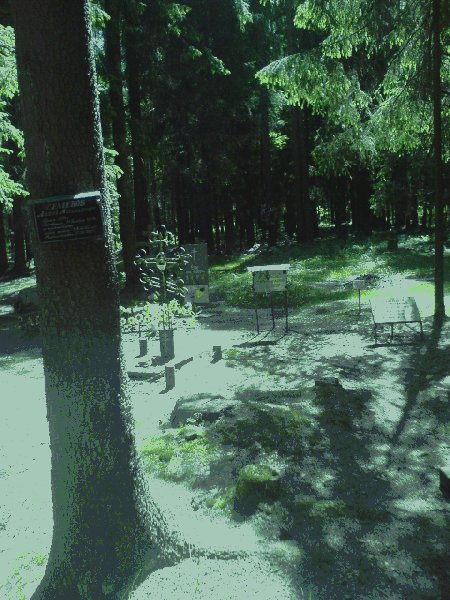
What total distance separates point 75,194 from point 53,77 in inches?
26.7

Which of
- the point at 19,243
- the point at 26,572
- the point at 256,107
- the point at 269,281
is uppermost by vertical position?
the point at 256,107

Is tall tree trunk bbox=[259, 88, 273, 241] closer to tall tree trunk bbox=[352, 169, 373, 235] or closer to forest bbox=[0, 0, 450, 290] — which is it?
forest bbox=[0, 0, 450, 290]

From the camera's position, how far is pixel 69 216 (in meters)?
3.54

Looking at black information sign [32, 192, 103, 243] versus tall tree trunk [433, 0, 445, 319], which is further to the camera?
tall tree trunk [433, 0, 445, 319]

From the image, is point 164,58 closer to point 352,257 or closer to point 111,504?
point 352,257

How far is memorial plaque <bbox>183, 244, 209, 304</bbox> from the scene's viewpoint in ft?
49.8

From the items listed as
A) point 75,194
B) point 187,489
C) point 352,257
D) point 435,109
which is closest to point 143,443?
point 187,489

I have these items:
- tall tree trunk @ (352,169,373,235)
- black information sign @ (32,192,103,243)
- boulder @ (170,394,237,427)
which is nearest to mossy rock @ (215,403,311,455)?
boulder @ (170,394,237,427)

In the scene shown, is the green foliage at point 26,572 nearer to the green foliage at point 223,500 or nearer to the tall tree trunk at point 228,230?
the green foliage at point 223,500

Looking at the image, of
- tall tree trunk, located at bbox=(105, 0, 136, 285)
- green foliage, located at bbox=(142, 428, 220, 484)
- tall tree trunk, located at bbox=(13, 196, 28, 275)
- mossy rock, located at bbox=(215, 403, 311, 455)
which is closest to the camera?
green foliage, located at bbox=(142, 428, 220, 484)

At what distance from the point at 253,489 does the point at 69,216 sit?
2.64 metres

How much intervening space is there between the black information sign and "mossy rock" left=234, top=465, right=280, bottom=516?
2422 millimetres

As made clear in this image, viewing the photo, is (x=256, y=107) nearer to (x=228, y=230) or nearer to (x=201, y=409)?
(x=228, y=230)

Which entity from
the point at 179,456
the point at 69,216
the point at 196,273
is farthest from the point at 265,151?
the point at 69,216
